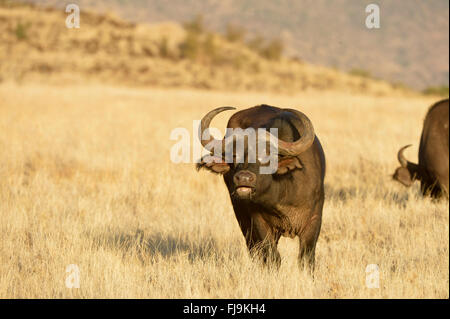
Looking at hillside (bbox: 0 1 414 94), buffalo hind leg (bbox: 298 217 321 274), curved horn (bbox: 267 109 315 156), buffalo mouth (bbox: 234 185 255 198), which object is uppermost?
hillside (bbox: 0 1 414 94)

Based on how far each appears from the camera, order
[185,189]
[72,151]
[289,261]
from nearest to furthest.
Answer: [289,261]
[185,189]
[72,151]


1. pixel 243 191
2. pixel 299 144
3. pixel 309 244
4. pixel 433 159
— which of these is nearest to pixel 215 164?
pixel 243 191

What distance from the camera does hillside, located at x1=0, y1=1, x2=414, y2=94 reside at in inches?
1492

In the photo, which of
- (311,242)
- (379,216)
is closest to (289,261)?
(311,242)

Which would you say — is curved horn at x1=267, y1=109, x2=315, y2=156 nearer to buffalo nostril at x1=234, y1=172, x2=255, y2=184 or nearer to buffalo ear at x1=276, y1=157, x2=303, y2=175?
buffalo ear at x1=276, y1=157, x2=303, y2=175

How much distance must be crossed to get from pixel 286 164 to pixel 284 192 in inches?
11.8

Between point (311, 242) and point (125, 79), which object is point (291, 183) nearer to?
point (311, 242)

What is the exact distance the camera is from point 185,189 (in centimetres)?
957

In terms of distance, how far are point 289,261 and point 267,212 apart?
0.79 meters

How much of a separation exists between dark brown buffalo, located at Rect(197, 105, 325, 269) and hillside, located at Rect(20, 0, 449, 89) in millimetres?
90959

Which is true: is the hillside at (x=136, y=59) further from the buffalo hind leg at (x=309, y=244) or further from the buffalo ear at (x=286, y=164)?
the buffalo ear at (x=286, y=164)

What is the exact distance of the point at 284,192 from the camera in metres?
5.64

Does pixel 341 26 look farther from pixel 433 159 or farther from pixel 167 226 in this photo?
pixel 167 226

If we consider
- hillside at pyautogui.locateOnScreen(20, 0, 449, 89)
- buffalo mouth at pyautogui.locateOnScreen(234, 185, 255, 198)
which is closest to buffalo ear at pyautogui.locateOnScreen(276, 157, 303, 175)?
buffalo mouth at pyautogui.locateOnScreen(234, 185, 255, 198)
